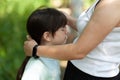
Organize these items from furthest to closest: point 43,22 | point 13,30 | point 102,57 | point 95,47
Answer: point 13,30 < point 43,22 < point 102,57 < point 95,47

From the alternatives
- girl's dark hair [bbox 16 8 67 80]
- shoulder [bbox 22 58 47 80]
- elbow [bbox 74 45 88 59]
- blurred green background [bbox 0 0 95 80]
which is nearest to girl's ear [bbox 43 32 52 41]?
girl's dark hair [bbox 16 8 67 80]

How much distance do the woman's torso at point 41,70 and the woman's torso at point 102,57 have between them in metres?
0.14

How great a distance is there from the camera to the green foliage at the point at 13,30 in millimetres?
3773

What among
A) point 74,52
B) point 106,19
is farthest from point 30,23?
point 106,19

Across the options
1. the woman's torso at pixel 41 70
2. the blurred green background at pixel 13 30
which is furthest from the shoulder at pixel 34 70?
the blurred green background at pixel 13 30

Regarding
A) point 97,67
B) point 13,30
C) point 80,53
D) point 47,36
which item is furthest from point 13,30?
point 80,53

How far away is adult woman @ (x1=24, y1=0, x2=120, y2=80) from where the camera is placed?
6.81ft

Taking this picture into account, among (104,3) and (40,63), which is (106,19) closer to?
(104,3)

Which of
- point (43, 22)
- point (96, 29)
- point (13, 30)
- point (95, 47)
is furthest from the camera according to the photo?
point (13, 30)

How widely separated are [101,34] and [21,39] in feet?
5.84

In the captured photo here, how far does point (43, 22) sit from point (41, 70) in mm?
268

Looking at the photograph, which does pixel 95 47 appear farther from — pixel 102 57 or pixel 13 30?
pixel 13 30

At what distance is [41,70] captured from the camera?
93.7 inches

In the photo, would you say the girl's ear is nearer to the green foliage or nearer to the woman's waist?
the woman's waist
